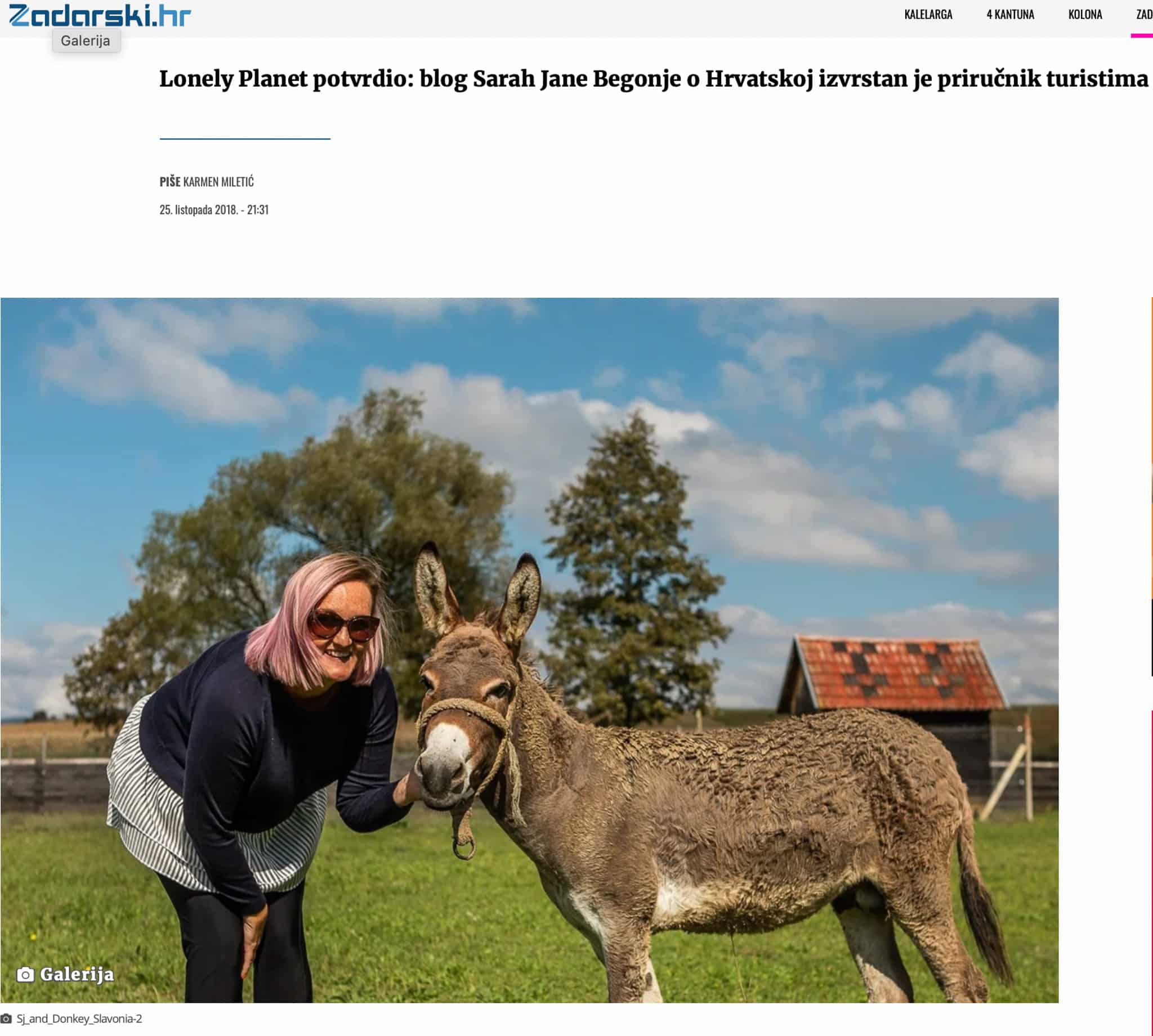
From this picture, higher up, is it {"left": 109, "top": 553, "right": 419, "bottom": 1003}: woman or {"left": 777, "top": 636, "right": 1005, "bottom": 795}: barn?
{"left": 109, "top": 553, "right": 419, "bottom": 1003}: woman

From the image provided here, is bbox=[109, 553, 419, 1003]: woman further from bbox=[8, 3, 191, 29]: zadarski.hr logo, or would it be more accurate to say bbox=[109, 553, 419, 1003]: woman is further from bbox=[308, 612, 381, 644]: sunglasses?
bbox=[8, 3, 191, 29]: zadarski.hr logo

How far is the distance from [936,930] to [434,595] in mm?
2841

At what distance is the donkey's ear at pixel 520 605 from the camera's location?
4109 mm

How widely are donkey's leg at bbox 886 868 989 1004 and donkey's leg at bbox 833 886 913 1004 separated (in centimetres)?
27

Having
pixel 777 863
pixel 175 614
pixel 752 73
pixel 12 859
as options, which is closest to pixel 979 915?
pixel 777 863

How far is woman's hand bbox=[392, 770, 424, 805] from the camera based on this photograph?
4.01m

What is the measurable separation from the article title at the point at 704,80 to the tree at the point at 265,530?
45.4 feet

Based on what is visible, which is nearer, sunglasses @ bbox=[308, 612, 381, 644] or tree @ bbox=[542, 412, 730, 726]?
sunglasses @ bbox=[308, 612, 381, 644]

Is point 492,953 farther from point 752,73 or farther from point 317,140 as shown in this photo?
point 752,73

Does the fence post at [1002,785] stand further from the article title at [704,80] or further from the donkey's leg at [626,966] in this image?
the donkey's leg at [626,966]

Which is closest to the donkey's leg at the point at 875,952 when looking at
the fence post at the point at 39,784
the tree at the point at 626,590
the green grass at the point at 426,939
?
the green grass at the point at 426,939

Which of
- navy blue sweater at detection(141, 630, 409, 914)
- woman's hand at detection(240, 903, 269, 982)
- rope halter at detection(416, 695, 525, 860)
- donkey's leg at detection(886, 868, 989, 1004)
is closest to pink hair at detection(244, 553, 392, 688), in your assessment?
navy blue sweater at detection(141, 630, 409, 914)

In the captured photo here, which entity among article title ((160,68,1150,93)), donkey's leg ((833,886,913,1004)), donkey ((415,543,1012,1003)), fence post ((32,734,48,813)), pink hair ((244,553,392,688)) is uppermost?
article title ((160,68,1150,93))

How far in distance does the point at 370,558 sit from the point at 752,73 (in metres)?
3.53
